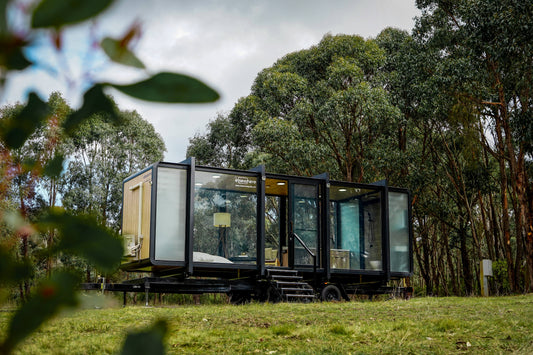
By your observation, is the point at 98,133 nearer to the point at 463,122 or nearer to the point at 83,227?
the point at 463,122

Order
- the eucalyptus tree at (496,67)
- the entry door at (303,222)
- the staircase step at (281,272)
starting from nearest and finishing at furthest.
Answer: the staircase step at (281,272) → the entry door at (303,222) → the eucalyptus tree at (496,67)

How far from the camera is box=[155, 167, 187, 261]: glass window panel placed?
10.9 metres

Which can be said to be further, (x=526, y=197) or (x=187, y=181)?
(x=526, y=197)

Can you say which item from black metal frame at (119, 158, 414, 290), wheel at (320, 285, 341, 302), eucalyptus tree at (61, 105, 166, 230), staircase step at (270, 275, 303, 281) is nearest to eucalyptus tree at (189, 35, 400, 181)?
eucalyptus tree at (61, 105, 166, 230)

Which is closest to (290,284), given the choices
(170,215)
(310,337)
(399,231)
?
(170,215)

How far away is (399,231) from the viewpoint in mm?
13828

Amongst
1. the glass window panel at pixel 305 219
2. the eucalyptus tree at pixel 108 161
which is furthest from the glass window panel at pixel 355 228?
the eucalyptus tree at pixel 108 161

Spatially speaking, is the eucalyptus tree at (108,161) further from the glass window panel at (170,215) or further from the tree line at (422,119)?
the glass window panel at (170,215)

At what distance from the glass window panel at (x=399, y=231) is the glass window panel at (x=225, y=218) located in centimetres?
372

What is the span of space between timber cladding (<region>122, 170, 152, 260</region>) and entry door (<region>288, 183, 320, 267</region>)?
3.08 meters

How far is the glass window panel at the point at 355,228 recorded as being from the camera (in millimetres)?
12859

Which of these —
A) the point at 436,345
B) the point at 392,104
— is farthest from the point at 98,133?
the point at 436,345

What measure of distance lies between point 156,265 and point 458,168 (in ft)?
39.4

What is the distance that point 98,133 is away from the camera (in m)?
23.2
